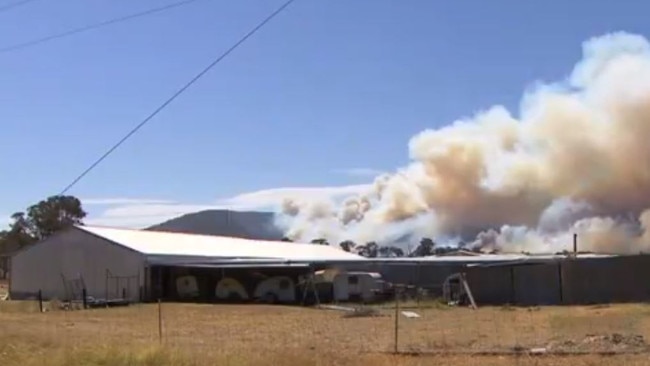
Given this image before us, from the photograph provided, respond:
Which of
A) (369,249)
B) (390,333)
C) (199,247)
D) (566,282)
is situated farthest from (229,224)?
(390,333)

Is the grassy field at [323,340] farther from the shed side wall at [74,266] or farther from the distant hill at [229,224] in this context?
the distant hill at [229,224]

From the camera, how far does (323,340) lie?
26297 millimetres

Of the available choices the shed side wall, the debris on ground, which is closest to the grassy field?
the debris on ground

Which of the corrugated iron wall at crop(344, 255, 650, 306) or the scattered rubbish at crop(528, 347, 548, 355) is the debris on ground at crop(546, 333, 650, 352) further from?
the corrugated iron wall at crop(344, 255, 650, 306)

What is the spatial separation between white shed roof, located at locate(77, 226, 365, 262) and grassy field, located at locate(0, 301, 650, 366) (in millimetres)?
27002

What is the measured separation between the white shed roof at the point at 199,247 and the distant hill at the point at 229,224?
61.0 metres

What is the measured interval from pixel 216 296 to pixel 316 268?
24.7ft

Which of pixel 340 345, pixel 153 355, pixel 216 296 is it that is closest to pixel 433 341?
pixel 340 345

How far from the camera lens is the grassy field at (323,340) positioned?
17562 mm

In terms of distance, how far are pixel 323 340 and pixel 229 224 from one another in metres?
138

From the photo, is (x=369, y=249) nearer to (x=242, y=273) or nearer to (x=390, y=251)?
(x=390, y=251)

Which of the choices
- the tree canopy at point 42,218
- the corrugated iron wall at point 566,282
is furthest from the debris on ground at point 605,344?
the tree canopy at point 42,218

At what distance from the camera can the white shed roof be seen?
232 feet

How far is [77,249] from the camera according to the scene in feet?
236
